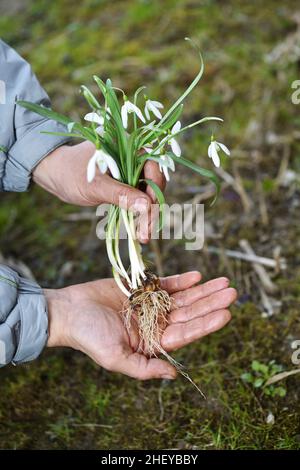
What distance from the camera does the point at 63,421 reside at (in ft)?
6.31

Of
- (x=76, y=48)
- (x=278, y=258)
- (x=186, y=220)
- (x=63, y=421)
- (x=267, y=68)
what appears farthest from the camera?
(x=76, y=48)

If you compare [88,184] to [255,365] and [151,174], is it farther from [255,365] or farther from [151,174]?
[255,365]

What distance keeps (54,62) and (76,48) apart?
0.18 m

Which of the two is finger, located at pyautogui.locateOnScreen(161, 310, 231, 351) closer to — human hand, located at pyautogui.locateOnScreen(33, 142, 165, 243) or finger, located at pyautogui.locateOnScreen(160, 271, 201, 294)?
finger, located at pyautogui.locateOnScreen(160, 271, 201, 294)

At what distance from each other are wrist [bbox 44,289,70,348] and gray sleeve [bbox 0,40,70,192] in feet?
1.55

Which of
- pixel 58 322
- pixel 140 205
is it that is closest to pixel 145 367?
pixel 58 322

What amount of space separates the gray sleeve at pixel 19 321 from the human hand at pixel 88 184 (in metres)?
0.33

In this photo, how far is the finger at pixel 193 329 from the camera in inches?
65.2

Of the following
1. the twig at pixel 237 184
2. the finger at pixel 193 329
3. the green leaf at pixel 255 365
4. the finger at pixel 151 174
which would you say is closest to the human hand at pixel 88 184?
the finger at pixel 151 174

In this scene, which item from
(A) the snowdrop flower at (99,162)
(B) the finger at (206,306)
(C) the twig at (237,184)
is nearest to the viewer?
(A) the snowdrop flower at (99,162)

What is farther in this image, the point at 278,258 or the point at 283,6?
the point at 283,6

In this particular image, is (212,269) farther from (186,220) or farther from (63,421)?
(63,421)

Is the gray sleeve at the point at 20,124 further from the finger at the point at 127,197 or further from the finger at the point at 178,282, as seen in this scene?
the finger at the point at 178,282
